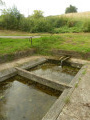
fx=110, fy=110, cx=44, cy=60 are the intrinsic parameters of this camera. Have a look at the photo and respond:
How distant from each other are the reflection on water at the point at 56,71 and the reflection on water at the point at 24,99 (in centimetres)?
105

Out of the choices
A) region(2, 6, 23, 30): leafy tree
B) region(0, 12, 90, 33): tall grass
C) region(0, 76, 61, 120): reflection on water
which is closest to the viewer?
region(0, 76, 61, 120): reflection on water

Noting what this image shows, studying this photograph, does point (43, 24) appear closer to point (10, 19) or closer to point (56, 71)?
point (10, 19)

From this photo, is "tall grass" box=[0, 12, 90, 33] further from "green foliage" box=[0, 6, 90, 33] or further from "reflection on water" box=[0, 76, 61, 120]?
"reflection on water" box=[0, 76, 61, 120]

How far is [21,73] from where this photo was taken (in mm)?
5621

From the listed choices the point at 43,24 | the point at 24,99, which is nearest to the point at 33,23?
the point at 43,24

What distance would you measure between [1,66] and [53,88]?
324 centimetres

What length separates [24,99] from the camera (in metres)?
3.91

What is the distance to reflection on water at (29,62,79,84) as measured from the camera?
552 cm

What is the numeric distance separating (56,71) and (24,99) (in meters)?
2.78

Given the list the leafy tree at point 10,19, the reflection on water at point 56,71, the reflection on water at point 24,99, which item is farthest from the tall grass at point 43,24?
the reflection on water at point 24,99

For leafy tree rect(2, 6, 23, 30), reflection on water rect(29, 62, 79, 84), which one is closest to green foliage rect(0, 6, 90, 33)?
leafy tree rect(2, 6, 23, 30)

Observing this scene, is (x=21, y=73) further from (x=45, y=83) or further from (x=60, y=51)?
(x=60, y=51)

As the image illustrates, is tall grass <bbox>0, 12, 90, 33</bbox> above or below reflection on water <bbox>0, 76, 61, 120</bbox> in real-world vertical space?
above

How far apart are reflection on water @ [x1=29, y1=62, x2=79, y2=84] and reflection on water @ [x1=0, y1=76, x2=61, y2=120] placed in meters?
1.05
